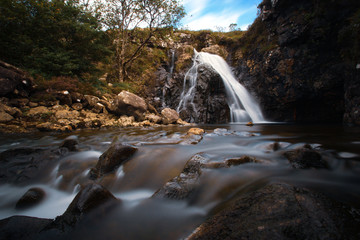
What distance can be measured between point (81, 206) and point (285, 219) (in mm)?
1727

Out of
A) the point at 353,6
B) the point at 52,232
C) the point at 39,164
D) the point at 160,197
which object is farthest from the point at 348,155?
the point at 353,6

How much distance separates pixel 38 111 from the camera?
276 inches

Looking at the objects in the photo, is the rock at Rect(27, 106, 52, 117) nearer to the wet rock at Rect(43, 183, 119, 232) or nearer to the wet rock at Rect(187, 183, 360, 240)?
the wet rock at Rect(43, 183, 119, 232)

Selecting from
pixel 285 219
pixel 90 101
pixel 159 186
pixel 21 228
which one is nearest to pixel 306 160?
pixel 285 219

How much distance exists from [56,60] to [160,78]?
8904 mm

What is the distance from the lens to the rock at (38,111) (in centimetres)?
682

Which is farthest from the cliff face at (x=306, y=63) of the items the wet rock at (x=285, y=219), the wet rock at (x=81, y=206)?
the wet rock at (x=81, y=206)

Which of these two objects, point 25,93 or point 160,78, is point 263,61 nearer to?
point 160,78

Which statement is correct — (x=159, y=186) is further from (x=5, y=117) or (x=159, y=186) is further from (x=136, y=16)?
(x=136, y=16)

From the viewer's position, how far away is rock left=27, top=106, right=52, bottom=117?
22.4 feet

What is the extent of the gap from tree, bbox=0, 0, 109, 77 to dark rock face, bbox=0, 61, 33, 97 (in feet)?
5.92

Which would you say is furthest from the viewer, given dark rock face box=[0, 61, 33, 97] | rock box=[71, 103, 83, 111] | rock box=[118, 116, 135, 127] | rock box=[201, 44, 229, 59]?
rock box=[201, 44, 229, 59]

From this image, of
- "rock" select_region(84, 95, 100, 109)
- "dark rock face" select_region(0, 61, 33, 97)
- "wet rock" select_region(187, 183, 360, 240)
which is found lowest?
"wet rock" select_region(187, 183, 360, 240)

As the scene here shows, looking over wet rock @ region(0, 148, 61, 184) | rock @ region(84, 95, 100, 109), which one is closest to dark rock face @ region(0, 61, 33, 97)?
rock @ region(84, 95, 100, 109)
